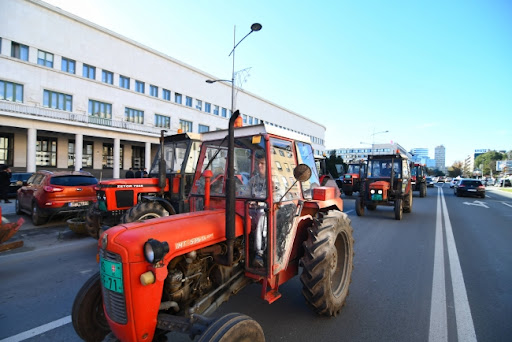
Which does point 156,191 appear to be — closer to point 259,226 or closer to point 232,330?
point 259,226

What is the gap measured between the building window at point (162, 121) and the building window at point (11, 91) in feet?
43.2

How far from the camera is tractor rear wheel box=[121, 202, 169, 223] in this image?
5469mm

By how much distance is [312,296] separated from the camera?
3.15 meters

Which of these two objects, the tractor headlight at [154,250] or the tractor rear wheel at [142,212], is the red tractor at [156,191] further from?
the tractor headlight at [154,250]

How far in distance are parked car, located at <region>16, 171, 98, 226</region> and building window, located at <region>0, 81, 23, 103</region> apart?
768 inches

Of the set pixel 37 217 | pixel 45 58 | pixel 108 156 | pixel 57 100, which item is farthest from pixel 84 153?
pixel 37 217

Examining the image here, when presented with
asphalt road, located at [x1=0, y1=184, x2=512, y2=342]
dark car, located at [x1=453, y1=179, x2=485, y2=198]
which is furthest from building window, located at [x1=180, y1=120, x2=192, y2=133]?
asphalt road, located at [x1=0, y1=184, x2=512, y2=342]

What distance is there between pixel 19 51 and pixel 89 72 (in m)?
5.49

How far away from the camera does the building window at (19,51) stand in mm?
23219

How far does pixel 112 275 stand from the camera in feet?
6.73

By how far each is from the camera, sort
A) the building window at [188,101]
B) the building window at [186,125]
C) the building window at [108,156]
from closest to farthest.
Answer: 1. the building window at [108,156]
2. the building window at [186,125]
3. the building window at [188,101]

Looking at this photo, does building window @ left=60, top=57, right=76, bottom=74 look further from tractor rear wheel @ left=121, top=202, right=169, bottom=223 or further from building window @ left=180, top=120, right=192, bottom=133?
tractor rear wheel @ left=121, top=202, right=169, bottom=223

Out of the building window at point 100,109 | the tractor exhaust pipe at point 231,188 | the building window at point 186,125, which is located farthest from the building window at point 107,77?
the tractor exhaust pipe at point 231,188

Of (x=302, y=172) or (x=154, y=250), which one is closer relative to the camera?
(x=154, y=250)
